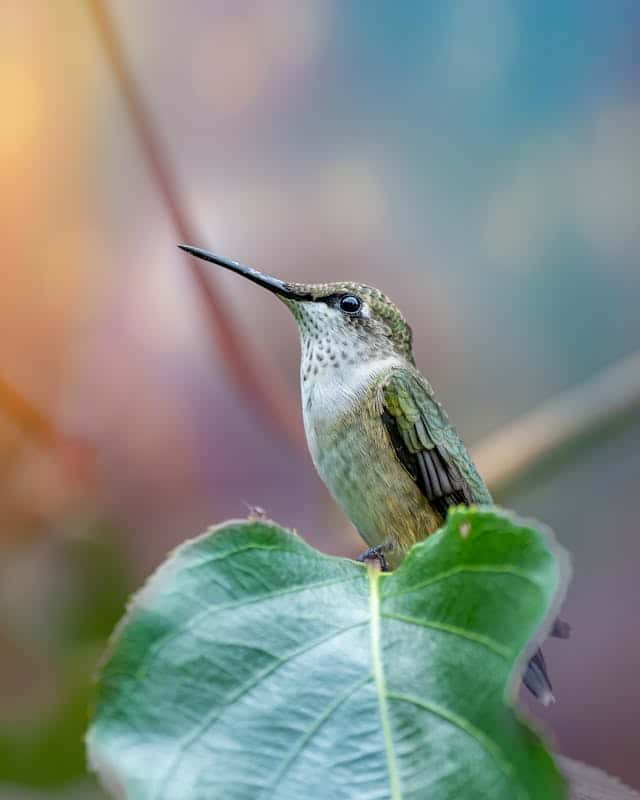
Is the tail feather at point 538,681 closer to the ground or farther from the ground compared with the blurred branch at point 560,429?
closer to the ground

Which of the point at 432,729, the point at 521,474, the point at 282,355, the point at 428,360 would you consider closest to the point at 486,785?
the point at 432,729

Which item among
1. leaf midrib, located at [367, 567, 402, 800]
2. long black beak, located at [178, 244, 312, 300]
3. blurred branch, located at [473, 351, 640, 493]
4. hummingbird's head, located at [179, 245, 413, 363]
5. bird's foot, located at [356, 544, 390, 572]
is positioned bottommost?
blurred branch, located at [473, 351, 640, 493]

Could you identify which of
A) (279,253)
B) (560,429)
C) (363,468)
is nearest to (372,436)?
(363,468)

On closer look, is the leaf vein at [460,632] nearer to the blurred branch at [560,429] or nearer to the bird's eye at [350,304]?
the bird's eye at [350,304]

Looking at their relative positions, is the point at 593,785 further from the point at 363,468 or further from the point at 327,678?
the point at 363,468

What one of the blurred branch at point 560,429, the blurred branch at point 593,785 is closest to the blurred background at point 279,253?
the blurred branch at point 560,429

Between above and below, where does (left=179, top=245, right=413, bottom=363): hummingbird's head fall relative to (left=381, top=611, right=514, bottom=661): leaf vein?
above

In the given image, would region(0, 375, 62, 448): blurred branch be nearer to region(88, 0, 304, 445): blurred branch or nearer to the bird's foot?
region(88, 0, 304, 445): blurred branch

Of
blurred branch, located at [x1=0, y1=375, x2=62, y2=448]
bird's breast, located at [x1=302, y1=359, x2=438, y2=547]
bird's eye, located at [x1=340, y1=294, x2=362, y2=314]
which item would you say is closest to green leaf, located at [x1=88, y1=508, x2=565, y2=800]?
bird's breast, located at [x1=302, y1=359, x2=438, y2=547]
